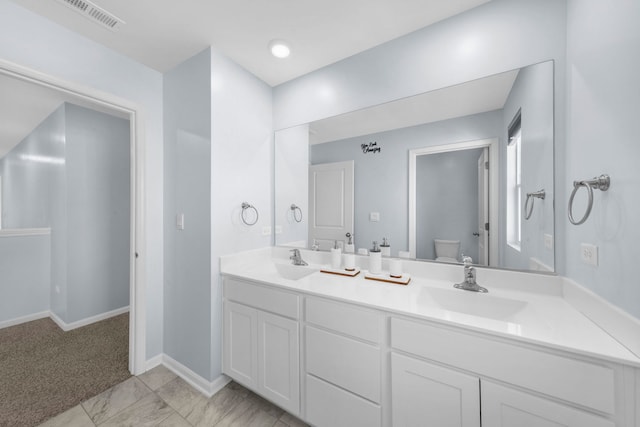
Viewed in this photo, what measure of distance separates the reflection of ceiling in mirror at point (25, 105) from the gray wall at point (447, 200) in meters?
2.59

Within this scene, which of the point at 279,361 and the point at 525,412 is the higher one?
the point at 525,412

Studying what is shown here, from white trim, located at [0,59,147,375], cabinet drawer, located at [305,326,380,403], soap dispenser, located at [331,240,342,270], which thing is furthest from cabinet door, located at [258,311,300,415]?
white trim, located at [0,59,147,375]

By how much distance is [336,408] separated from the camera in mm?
1244

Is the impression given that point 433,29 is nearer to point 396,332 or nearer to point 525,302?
point 525,302

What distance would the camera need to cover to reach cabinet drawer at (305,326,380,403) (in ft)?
3.75

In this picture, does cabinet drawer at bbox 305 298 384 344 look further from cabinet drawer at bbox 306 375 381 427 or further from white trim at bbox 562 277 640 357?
white trim at bbox 562 277 640 357

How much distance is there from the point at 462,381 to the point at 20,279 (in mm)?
4360

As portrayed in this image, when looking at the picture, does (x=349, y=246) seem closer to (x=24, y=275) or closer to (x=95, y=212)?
(x=95, y=212)

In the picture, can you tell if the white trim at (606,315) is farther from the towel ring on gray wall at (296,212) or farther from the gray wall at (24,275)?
the gray wall at (24,275)

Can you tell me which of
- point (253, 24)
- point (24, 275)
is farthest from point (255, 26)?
point (24, 275)

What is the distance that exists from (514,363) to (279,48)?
2146 mm

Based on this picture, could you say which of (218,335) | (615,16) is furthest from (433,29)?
(218,335)

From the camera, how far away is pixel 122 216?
118 inches

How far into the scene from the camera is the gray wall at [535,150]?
1.21m
